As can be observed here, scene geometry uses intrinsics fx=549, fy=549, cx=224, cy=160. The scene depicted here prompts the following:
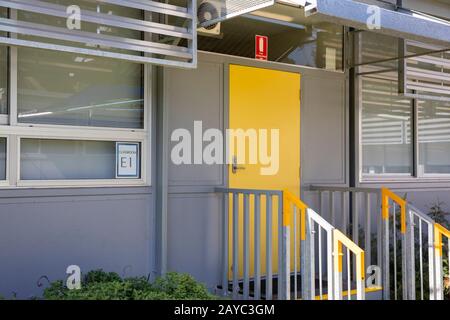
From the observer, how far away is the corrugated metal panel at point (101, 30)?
3.57 m

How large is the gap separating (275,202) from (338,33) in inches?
83.7

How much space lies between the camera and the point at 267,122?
215 inches

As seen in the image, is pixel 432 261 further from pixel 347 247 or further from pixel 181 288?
pixel 181 288

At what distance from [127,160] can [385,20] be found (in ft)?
7.55

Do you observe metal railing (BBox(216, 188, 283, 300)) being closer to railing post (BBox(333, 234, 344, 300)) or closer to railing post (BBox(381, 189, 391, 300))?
railing post (BBox(333, 234, 344, 300))

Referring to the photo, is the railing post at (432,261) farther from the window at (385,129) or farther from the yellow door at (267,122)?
the window at (385,129)

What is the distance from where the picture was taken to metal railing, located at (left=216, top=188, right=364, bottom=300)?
4074 mm

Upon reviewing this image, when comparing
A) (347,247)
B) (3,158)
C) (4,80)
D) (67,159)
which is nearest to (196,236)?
(67,159)

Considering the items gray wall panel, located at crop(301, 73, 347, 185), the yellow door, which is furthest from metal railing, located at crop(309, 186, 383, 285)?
the yellow door

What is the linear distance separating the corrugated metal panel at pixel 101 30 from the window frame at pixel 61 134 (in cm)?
27

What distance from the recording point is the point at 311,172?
5801mm

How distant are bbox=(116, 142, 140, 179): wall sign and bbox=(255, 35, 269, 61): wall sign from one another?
1.66m
